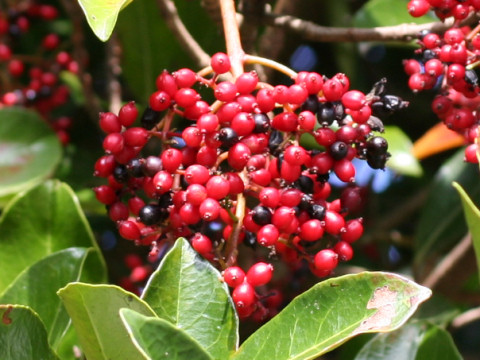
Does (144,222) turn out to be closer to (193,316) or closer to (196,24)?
(193,316)

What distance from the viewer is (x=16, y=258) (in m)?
1.35

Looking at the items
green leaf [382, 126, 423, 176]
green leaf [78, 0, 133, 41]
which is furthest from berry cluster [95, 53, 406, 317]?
green leaf [382, 126, 423, 176]

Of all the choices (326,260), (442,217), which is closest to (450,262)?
(442,217)

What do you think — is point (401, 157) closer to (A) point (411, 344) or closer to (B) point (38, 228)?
(A) point (411, 344)

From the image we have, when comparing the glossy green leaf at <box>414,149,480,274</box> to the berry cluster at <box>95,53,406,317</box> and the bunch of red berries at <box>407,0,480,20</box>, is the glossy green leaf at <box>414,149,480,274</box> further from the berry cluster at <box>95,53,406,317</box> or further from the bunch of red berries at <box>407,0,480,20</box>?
the berry cluster at <box>95,53,406,317</box>

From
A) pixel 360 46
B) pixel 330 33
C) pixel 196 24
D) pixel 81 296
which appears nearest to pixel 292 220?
pixel 81 296

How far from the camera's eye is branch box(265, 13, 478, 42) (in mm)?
1275

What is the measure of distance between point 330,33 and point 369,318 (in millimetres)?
608

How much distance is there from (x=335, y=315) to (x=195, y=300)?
0.17 m

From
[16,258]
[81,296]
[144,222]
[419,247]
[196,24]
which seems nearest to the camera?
[81,296]

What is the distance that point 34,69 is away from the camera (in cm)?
208

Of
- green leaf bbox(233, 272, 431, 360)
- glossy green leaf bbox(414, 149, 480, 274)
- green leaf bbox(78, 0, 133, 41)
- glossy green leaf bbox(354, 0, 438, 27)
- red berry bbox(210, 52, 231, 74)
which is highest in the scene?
green leaf bbox(78, 0, 133, 41)

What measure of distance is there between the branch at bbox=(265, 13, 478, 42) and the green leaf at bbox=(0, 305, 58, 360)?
68 centimetres

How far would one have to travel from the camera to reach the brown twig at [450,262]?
5.41 feet
